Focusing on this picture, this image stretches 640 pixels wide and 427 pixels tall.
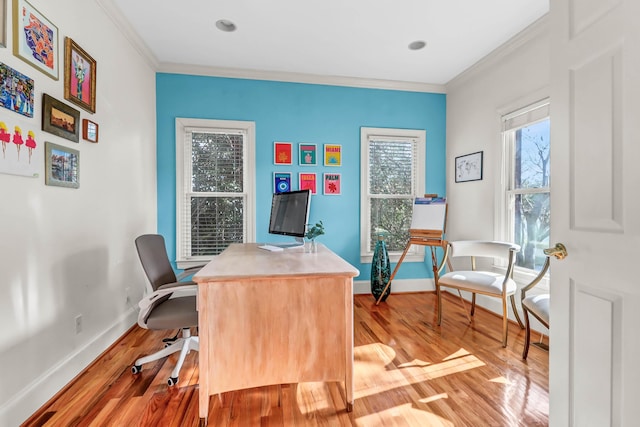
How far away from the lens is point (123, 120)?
265cm

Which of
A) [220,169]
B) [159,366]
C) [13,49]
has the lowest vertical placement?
[159,366]

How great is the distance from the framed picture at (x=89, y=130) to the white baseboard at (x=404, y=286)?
2999 millimetres

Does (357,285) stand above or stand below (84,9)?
below

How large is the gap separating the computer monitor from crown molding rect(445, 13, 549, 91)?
8.12 ft

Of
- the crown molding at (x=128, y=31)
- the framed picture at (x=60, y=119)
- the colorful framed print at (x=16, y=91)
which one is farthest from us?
the crown molding at (x=128, y=31)

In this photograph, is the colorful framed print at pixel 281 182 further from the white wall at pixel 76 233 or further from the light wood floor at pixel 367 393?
the light wood floor at pixel 367 393

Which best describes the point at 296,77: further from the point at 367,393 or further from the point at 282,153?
the point at 367,393

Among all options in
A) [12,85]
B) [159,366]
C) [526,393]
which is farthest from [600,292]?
[12,85]

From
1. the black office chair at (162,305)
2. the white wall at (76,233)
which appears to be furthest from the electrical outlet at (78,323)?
the black office chair at (162,305)

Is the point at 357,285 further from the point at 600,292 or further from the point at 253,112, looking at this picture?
the point at 600,292

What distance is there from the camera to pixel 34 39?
1641 mm

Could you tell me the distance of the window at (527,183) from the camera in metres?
2.68

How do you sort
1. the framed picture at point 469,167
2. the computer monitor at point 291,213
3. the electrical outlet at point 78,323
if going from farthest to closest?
the framed picture at point 469,167 → the computer monitor at point 291,213 → the electrical outlet at point 78,323

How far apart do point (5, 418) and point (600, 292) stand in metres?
2.53
